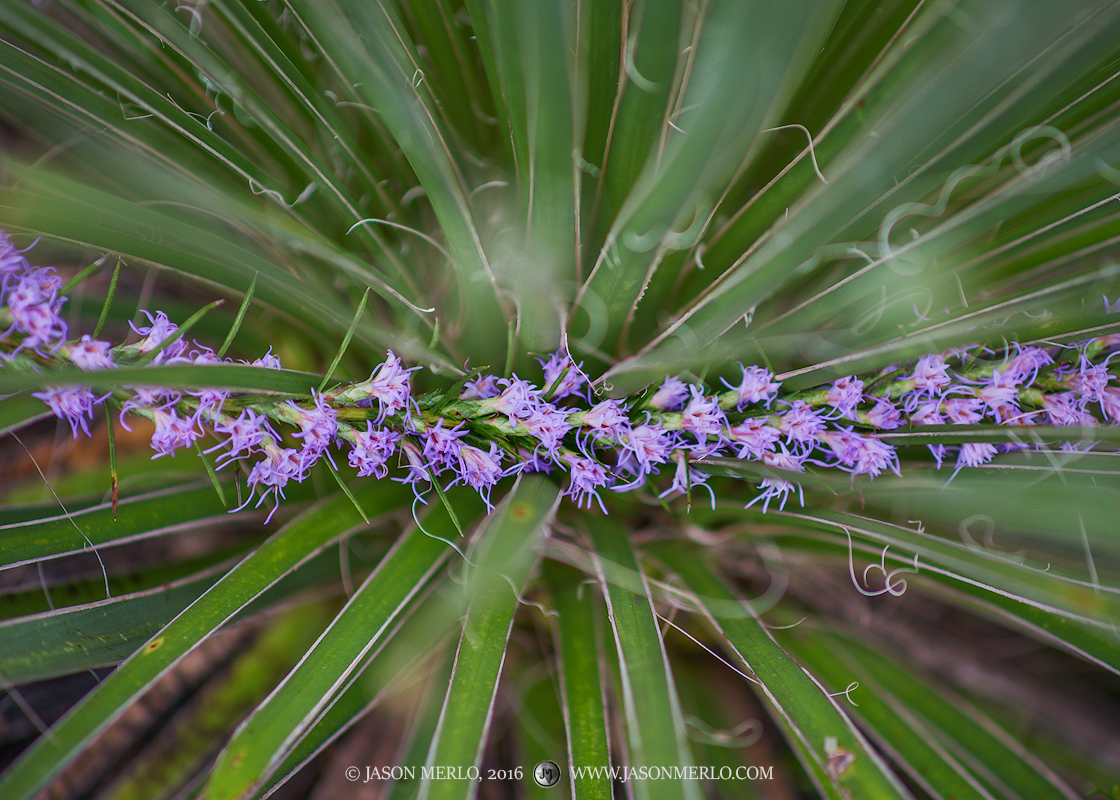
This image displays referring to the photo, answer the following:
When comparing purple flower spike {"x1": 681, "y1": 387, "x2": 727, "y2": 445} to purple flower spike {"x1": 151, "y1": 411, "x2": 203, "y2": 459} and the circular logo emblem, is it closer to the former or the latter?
purple flower spike {"x1": 151, "y1": 411, "x2": 203, "y2": 459}

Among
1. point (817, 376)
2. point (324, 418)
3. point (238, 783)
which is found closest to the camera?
point (238, 783)

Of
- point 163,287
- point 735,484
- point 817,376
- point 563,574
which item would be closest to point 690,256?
point 817,376

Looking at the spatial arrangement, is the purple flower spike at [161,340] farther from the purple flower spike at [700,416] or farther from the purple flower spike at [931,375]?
the purple flower spike at [931,375]

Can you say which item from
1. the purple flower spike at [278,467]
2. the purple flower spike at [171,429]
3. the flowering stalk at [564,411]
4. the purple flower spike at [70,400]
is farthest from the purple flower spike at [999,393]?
the purple flower spike at [70,400]

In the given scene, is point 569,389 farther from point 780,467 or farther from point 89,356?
point 89,356

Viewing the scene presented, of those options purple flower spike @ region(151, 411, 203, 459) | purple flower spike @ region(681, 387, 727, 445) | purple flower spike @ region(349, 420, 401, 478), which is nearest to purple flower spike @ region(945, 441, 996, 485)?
purple flower spike @ region(681, 387, 727, 445)

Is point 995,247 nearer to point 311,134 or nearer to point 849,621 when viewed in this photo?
point 849,621

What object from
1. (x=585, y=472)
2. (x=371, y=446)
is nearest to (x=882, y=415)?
(x=585, y=472)

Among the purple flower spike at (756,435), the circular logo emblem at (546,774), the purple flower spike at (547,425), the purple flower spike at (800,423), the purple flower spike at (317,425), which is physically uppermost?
the purple flower spike at (800,423)
